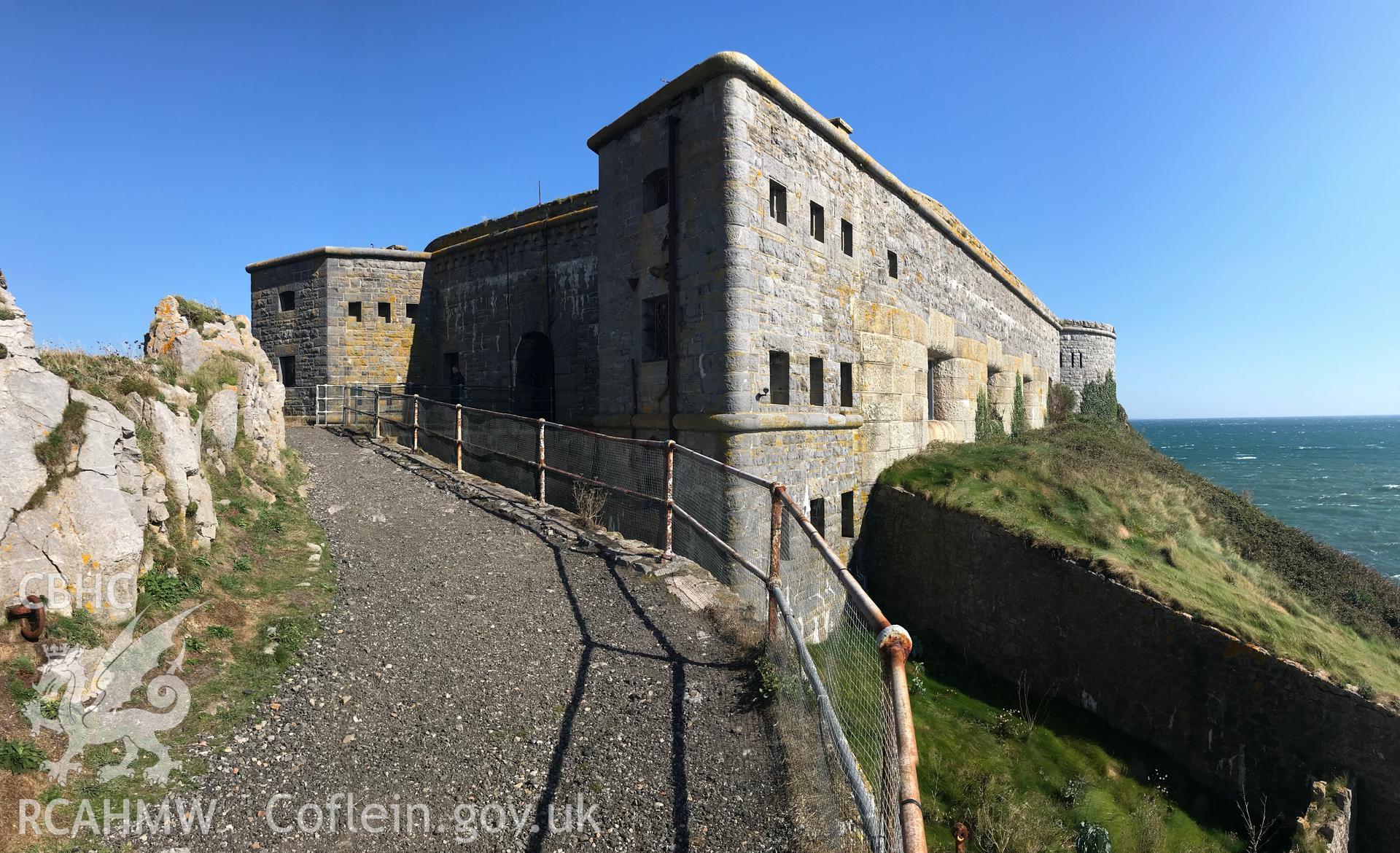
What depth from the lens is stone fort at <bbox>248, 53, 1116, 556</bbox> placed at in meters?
9.68

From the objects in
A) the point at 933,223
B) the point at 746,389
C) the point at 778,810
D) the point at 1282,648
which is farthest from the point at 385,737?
the point at 933,223

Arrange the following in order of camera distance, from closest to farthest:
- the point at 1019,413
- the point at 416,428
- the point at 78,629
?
the point at 78,629 < the point at 416,428 < the point at 1019,413

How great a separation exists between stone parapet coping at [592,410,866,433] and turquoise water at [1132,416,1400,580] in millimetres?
24732

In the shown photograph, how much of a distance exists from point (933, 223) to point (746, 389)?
10.0 metres

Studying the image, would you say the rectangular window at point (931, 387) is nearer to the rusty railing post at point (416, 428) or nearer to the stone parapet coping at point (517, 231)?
the stone parapet coping at point (517, 231)

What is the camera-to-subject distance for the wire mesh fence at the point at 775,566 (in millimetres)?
3092

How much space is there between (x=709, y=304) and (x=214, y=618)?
707cm

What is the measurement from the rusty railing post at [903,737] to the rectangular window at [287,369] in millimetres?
21956

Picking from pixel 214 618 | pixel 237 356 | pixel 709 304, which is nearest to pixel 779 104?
pixel 709 304

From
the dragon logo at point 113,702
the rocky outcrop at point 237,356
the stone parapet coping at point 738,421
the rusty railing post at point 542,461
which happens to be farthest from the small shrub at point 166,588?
the stone parapet coping at point 738,421

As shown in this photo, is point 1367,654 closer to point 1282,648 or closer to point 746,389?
point 1282,648

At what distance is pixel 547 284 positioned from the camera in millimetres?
14641

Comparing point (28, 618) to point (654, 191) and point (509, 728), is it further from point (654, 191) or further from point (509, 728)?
point (654, 191)

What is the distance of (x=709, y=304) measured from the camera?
379 inches
